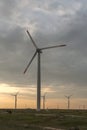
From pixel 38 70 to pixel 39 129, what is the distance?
69410mm

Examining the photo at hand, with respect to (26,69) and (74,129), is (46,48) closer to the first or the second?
(26,69)

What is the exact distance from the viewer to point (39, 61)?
4911 inches

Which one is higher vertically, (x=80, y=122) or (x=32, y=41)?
(x=32, y=41)

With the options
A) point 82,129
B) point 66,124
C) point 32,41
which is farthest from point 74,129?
point 32,41

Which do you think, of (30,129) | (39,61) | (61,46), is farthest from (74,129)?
(39,61)

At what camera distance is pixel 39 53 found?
12594cm

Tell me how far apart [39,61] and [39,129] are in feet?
233

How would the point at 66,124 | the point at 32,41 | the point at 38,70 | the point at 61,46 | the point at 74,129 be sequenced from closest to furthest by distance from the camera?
the point at 74,129 < the point at 66,124 < the point at 61,46 < the point at 38,70 < the point at 32,41

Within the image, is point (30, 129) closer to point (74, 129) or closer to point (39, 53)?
point (74, 129)

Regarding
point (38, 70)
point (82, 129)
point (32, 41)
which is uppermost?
point (32, 41)

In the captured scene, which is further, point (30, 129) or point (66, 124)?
point (66, 124)

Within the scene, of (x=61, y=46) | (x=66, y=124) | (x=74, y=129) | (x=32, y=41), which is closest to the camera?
(x=74, y=129)

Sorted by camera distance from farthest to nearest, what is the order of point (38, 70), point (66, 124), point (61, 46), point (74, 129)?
point (38, 70) < point (61, 46) < point (66, 124) < point (74, 129)

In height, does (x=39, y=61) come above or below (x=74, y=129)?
above
